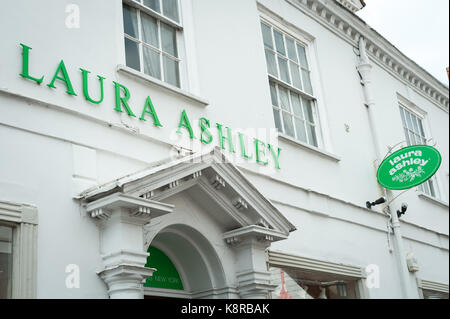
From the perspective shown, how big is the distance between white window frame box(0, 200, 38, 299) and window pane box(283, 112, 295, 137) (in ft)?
16.0

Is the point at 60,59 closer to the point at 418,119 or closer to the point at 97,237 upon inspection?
the point at 97,237

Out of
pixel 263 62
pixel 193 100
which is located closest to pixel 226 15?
pixel 263 62

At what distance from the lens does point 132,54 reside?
7.16 m

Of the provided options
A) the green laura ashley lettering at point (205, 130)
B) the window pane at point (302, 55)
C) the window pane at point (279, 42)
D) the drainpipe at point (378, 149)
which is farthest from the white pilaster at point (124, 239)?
the drainpipe at point (378, 149)

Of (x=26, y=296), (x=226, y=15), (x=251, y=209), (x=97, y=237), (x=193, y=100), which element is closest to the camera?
(x=26, y=296)

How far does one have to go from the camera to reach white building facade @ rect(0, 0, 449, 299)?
5.60 meters

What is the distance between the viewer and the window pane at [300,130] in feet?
31.4

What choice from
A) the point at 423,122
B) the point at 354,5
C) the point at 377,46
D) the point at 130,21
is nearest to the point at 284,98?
the point at 130,21

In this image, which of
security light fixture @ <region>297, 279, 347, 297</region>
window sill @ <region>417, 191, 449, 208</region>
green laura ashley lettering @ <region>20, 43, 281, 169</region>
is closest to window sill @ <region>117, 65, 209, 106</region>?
green laura ashley lettering @ <region>20, 43, 281, 169</region>

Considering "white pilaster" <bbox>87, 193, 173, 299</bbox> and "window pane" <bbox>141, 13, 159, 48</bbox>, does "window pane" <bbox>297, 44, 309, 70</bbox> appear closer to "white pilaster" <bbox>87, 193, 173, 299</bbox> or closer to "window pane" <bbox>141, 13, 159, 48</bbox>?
"window pane" <bbox>141, 13, 159, 48</bbox>

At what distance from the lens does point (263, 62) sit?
9.18 m

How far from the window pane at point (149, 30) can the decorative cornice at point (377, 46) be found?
3.53 metres
